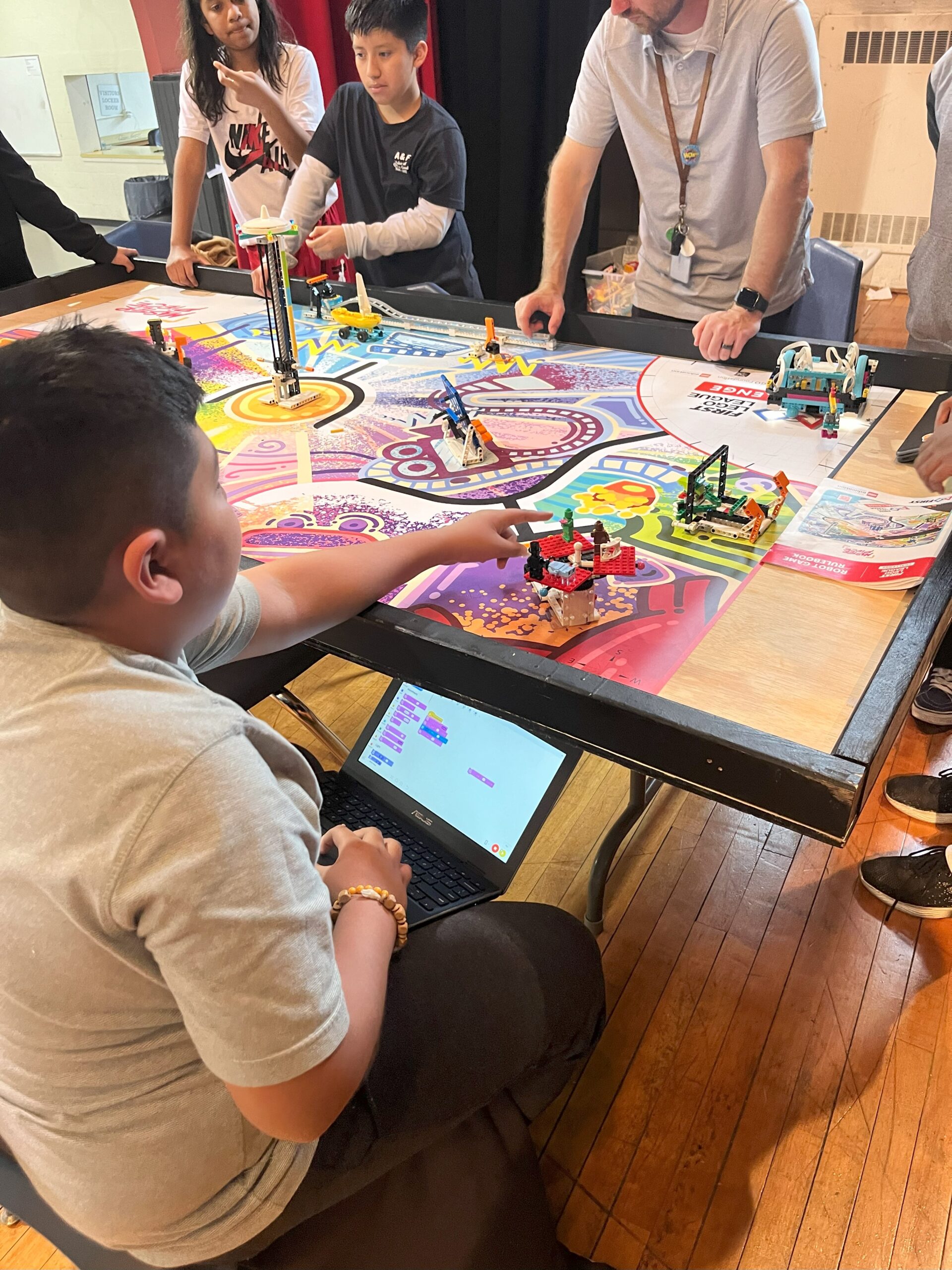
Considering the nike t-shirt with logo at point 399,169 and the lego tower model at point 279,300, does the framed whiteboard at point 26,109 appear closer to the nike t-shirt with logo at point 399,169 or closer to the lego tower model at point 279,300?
the nike t-shirt with logo at point 399,169

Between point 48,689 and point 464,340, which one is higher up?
point 48,689

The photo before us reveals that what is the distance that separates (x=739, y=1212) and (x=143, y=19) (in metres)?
4.57

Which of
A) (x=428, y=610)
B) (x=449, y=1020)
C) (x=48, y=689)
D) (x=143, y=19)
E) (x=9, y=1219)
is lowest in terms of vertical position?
(x=9, y=1219)

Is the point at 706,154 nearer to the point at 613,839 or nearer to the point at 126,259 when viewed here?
the point at 613,839

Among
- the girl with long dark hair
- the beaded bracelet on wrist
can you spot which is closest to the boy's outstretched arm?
the beaded bracelet on wrist

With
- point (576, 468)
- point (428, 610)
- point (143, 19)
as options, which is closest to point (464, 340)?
point (576, 468)

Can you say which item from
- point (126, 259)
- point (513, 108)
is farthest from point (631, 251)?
point (126, 259)

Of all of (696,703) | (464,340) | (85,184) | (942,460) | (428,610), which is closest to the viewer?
(696,703)

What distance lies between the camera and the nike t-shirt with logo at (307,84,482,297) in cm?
247

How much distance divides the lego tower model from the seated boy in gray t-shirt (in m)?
0.89

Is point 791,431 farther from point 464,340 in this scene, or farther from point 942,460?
point 464,340

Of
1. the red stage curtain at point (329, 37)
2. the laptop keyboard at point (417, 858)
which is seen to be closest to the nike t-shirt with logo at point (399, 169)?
the red stage curtain at point (329, 37)

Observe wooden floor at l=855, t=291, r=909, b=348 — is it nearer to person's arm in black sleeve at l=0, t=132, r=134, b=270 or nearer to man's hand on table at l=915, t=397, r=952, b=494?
man's hand on table at l=915, t=397, r=952, b=494

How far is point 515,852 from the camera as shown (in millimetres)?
1367
